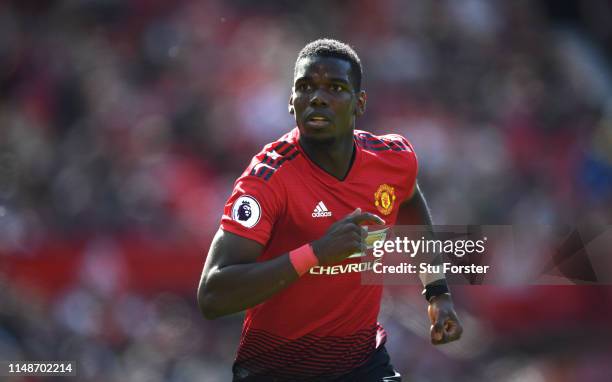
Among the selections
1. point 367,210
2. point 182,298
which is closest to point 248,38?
point 182,298

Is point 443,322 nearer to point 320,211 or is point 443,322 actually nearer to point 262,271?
point 320,211

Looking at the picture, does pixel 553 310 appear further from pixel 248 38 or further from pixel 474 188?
pixel 248 38

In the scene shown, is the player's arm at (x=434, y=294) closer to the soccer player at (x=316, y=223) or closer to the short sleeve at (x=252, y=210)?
the soccer player at (x=316, y=223)

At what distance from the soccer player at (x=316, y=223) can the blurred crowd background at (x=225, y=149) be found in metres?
3.15

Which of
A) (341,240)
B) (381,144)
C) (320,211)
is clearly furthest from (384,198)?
(341,240)

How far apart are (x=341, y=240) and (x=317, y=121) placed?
30.9 inches

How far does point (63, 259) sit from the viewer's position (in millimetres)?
7645

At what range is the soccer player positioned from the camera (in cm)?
374

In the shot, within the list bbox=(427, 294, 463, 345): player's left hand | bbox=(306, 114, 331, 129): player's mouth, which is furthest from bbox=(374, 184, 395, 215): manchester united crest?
bbox=(427, 294, 463, 345): player's left hand

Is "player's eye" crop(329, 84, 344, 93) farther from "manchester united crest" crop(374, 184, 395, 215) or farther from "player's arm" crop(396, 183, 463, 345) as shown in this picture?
"player's arm" crop(396, 183, 463, 345)

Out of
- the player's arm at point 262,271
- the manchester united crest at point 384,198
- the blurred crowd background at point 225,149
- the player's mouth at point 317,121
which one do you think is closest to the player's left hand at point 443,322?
the manchester united crest at point 384,198

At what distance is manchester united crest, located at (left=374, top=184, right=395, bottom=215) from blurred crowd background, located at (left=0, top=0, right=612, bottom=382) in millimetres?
3152

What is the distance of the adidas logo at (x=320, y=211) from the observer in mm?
3923

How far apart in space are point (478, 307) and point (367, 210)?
364 centimetres
